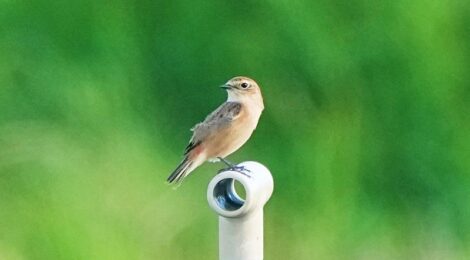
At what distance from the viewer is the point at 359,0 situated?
1343 millimetres

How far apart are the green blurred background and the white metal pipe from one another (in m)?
0.33

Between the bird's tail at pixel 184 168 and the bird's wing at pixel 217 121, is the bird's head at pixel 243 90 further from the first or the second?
the bird's tail at pixel 184 168

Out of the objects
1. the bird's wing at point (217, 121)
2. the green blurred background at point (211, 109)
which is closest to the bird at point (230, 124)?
the bird's wing at point (217, 121)

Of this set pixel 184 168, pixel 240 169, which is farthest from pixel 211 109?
pixel 240 169

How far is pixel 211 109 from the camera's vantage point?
54.0 inches

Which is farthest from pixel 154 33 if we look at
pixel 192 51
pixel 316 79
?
pixel 316 79

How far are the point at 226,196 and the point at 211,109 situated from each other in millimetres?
369

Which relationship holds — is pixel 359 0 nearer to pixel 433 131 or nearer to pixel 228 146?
pixel 433 131

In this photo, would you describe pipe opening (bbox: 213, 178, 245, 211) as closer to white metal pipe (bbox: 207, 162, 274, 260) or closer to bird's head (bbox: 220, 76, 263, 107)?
white metal pipe (bbox: 207, 162, 274, 260)

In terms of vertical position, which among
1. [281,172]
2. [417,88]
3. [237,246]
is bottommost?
[237,246]

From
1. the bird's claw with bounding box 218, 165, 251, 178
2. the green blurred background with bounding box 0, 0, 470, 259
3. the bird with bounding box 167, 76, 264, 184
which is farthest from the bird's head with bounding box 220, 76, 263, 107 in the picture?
the green blurred background with bounding box 0, 0, 470, 259

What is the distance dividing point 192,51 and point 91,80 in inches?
6.6

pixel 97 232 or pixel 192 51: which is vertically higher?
pixel 192 51

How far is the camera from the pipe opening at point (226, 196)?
1.00 meters
